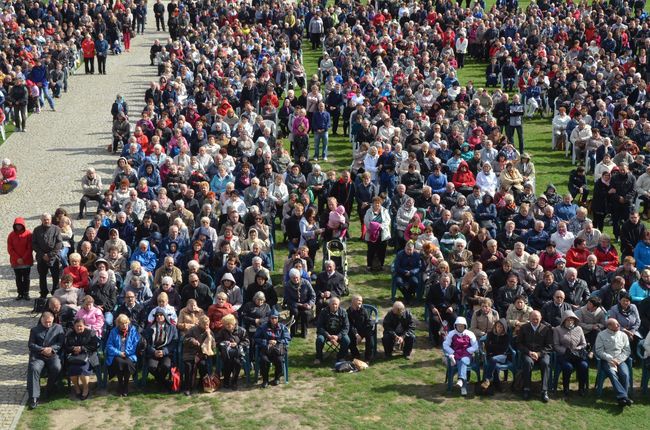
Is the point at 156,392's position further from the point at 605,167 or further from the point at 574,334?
the point at 605,167

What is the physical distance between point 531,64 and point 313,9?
10.3 meters

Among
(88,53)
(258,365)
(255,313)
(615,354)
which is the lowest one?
(258,365)

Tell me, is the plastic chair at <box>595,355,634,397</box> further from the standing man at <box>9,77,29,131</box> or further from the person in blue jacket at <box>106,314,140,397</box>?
the standing man at <box>9,77,29,131</box>

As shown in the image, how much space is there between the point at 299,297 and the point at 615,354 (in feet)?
15.7

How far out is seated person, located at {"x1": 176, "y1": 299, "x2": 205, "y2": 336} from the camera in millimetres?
14727

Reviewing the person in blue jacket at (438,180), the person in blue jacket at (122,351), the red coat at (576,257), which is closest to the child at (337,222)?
the person in blue jacket at (438,180)

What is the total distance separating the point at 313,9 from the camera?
3919 cm

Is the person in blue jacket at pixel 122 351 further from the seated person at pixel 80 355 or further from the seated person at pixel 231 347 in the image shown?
the seated person at pixel 231 347

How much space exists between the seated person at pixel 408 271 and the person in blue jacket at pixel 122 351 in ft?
15.5

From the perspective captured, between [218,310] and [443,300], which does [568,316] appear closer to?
[443,300]

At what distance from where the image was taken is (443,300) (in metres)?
16.0

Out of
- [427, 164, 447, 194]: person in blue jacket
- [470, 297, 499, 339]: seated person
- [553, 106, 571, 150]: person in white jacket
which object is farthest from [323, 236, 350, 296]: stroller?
[553, 106, 571, 150]: person in white jacket

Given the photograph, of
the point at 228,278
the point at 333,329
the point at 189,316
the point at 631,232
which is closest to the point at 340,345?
the point at 333,329

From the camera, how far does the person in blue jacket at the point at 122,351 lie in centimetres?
1421
